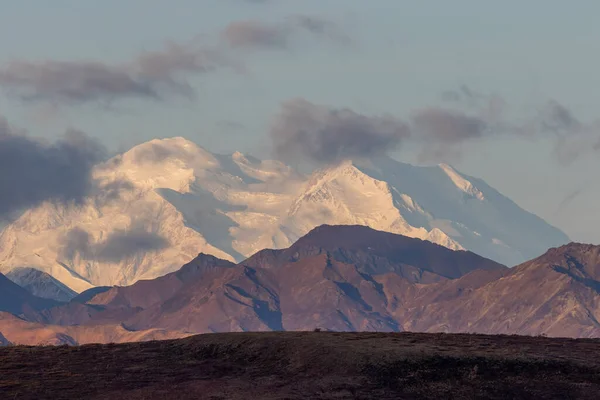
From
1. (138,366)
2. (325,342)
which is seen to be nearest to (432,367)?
(325,342)

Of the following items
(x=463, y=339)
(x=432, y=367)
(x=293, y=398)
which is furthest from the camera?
(x=463, y=339)

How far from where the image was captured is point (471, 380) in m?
99.1

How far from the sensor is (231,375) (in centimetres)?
10475

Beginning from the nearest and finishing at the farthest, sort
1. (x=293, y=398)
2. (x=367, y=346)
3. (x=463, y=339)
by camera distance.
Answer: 1. (x=293, y=398)
2. (x=367, y=346)
3. (x=463, y=339)

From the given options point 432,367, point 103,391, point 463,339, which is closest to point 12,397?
point 103,391

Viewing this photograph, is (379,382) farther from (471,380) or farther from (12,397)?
(12,397)

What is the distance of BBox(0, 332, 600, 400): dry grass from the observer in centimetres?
9688

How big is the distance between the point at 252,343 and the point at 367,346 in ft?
37.6

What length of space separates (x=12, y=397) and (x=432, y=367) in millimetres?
34366

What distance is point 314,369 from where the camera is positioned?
103062 millimetres

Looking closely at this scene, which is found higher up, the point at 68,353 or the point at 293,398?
the point at 68,353

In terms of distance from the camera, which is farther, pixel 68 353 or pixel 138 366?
pixel 68 353

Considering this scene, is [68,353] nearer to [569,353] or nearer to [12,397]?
[12,397]

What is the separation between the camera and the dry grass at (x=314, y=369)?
318 ft
